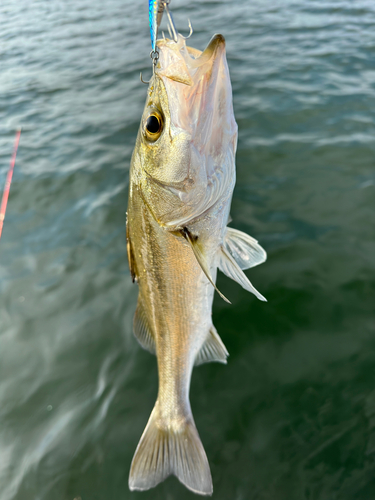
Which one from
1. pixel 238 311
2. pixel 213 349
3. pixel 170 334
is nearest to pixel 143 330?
pixel 170 334

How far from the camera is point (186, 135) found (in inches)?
59.2

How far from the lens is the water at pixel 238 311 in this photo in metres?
2.24

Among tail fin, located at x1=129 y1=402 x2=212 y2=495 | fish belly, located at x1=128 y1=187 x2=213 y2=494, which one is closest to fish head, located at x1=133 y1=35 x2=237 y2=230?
fish belly, located at x1=128 y1=187 x2=213 y2=494

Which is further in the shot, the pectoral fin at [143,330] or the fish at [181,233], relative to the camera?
the pectoral fin at [143,330]

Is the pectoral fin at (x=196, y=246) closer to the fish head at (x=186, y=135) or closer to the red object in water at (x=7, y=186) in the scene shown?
the fish head at (x=186, y=135)

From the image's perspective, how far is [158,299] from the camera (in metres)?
2.04

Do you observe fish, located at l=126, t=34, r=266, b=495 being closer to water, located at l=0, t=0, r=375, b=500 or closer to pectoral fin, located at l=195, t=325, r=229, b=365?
pectoral fin, located at l=195, t=325, r=229, b=365

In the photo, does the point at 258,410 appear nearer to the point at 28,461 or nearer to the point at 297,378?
the point at 297,378

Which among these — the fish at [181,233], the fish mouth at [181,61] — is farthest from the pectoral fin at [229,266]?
the fish mouth at [181,61]

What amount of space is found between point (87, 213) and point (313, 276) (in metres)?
2.63

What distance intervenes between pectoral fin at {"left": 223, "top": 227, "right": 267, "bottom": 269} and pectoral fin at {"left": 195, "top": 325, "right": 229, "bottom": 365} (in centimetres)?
52

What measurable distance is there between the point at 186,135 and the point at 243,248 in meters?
0.81

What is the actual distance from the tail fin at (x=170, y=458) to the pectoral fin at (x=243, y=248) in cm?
104

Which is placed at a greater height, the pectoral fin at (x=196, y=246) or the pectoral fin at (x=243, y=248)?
the pectoral fin at (x=196, y=246)
